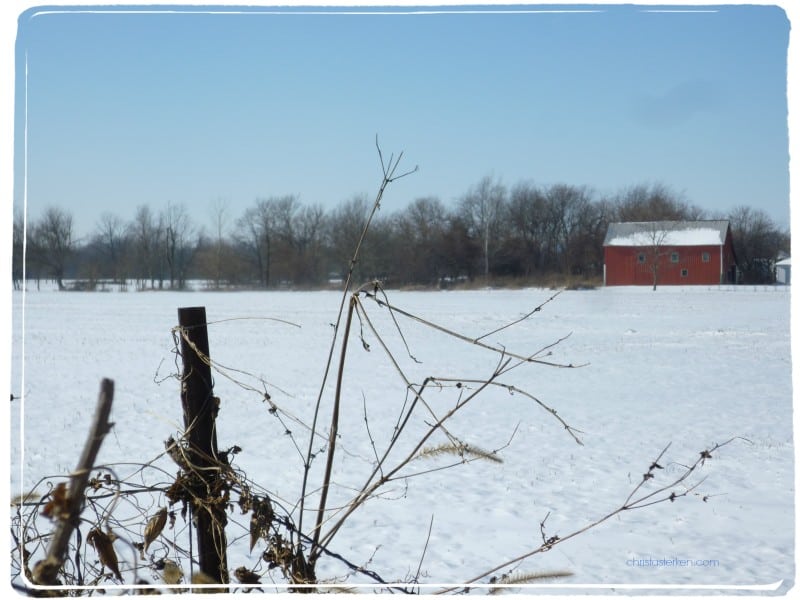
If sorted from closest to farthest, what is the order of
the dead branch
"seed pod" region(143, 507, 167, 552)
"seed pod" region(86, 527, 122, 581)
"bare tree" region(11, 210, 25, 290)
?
the dead branch, "seed pod" region(86, 527, 122, 581), "seed pod" region(143, 507, 167, 552), "bare tree" region(11, 210, 25, 290)

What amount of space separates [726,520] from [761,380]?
5.35m

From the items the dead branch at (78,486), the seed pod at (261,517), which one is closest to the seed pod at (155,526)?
the seed pod at (261,517)

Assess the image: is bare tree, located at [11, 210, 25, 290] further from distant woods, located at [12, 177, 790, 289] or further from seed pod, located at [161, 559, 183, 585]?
seed pod, located at [161, 559, 183, 585]

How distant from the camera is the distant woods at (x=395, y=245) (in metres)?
2.66

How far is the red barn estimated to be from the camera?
12.6 feet

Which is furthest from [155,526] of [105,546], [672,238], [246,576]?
[672,238]

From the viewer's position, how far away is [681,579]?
6.83ft

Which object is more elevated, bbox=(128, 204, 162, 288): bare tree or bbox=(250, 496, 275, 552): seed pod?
bbox=(128, 204, 162, 288): bare tree

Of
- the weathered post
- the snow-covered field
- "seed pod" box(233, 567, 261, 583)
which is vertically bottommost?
the snow-covered field

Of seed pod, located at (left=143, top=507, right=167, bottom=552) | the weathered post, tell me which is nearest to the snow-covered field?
the weathered post

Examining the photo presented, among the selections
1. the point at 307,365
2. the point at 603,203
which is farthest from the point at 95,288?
the point at 307,365

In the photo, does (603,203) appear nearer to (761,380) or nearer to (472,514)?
(472,514)

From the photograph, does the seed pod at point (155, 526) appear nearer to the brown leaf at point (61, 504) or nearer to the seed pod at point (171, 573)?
the seed pod at point (171, 573)

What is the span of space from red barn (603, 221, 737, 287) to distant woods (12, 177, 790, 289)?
0.30 ft
